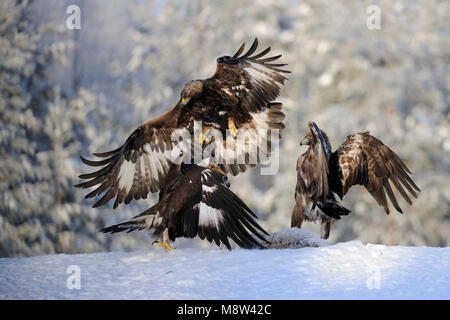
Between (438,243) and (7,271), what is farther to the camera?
(438,243)

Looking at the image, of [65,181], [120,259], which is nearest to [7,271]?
[120,259]

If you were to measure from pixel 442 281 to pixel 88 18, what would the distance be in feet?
64.8

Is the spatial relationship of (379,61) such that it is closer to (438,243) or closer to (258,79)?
(438,243)

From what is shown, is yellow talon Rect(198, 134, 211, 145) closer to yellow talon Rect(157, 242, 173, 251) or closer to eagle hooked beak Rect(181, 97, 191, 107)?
eagle hooked beak Rect(181, 97, 191, 107)

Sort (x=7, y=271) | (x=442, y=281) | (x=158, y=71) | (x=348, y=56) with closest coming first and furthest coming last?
(x=442, y=281) → (x=7, y=271) → (x=348, y=56) → (x=158, y=71)

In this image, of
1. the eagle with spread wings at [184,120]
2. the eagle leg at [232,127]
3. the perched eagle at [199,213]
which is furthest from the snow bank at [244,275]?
the eagle leg at [232,127]

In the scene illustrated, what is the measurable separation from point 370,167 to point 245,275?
194 centimetres

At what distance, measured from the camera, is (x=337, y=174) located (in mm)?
4797

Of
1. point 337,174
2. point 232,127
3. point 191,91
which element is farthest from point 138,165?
point 337,174

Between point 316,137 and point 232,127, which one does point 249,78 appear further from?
point 316,137

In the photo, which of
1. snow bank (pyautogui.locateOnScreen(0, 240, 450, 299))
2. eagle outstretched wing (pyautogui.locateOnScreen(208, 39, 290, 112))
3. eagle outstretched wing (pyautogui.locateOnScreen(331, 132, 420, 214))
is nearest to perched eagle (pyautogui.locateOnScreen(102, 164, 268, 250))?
snow bank (pyautogui.locateOnScreen(0, 240, 450, 299))

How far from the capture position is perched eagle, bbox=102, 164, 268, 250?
4082mm

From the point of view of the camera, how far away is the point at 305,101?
15.3m

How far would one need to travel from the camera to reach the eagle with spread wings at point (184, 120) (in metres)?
4.78
